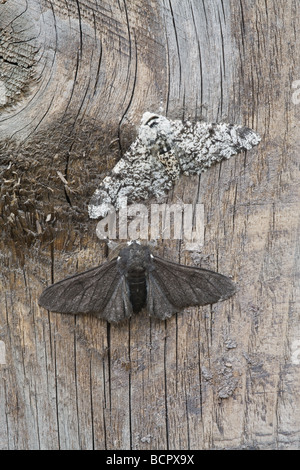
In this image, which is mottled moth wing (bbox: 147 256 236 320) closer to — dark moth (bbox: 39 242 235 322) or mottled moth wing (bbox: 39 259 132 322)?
dark moth (bbox: 39 242 235 322)

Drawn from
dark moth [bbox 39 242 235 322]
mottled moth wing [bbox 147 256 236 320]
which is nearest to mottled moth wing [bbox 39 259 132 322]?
dark moth [bbox 39 242 235 322]

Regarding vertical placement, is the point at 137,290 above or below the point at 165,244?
below

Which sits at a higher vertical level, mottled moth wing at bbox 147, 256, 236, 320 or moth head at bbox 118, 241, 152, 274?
moth head at bbox 118, 241, 152, 274

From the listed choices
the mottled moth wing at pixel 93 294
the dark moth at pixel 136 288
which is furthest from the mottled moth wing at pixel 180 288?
the mottled moth wing at pixel 93 294

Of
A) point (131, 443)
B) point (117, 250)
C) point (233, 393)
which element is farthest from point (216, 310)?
point (131, 443)

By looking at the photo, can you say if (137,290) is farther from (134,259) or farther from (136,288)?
(134,259)

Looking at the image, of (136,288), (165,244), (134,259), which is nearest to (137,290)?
(136,288)

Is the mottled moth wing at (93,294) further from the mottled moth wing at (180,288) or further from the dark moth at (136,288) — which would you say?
the mottled moth wing at (180,288)

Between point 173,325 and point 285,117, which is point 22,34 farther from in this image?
point 173,325
